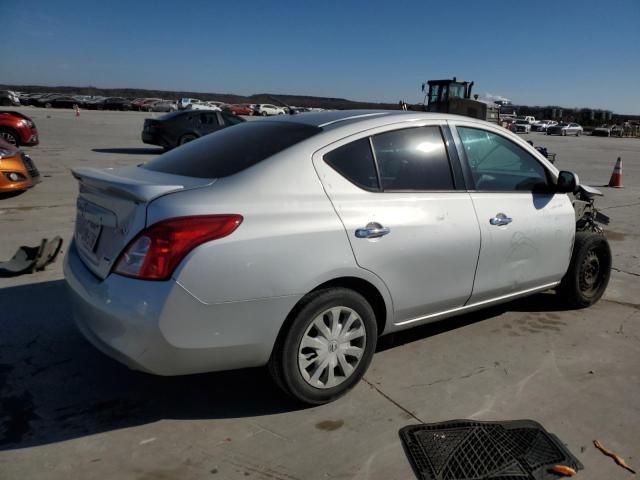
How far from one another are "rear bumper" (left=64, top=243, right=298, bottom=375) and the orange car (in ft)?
20.4

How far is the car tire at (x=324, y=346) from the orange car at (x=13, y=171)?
22.5 ft

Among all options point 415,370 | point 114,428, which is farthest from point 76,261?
point 415,370

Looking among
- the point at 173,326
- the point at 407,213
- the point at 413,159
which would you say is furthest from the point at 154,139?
the point at 173,326

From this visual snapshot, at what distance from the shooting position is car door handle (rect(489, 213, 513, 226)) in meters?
3.53

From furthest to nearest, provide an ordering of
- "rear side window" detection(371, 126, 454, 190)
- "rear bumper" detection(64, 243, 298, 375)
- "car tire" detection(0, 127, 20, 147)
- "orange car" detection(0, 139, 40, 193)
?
1. "car tire" detection(0, 127, 20, 147)
2. "orange car" detection(0, 139, 40, 193)
3. "rear side window" detection(371, 126, 454, 190)
4. "rear bumper" detection(64, 243, 298, 375)

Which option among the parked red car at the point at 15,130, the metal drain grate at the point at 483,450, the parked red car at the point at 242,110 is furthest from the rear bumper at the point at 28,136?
the parked red car at the point at 242,110

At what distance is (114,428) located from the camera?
2680mm

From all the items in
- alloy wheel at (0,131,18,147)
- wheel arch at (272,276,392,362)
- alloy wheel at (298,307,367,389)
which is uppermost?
alloy wheel at (0,131,18,147)

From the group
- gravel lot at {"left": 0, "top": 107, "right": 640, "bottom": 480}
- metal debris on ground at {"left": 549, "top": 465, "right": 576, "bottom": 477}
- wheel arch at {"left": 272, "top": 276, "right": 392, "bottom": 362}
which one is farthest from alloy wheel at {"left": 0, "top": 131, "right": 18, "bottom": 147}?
metal debris on ground at {"left": 549, "top": 465, "right": 576, "bottom": 477}

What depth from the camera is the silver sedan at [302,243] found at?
8.04ft

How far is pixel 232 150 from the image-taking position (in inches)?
124

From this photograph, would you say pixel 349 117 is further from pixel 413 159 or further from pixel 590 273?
pixel 590 273

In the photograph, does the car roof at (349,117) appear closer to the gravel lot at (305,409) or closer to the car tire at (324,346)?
the car tire at (324,346)

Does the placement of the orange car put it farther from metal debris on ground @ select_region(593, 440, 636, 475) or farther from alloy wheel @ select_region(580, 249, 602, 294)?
metal debris on ground @ select_region(593, 440, 636, 475)
